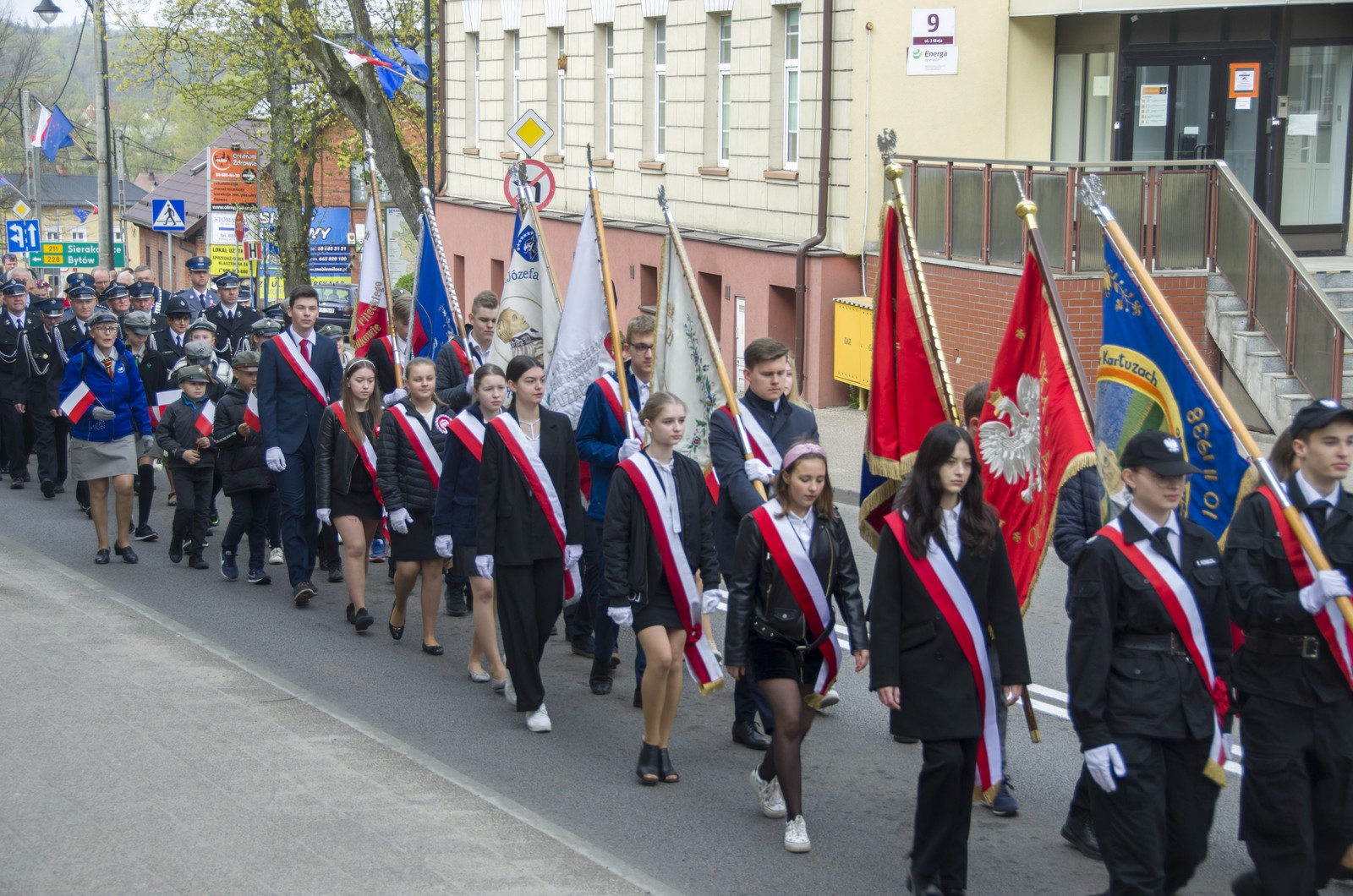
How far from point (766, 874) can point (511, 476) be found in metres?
2.79

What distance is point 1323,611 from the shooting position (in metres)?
5.41

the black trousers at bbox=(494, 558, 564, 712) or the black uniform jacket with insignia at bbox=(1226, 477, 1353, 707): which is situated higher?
the black uniform jacket with insignia at bbox=(1226, 477, 1353, 707)

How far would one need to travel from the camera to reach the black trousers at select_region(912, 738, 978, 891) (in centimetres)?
584

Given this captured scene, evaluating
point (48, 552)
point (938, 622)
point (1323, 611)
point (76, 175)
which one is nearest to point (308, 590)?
point (48, 552)

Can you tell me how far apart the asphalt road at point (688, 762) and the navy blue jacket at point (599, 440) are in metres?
1.09

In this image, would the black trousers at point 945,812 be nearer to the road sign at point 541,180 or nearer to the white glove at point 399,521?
the white glove at point 399,521

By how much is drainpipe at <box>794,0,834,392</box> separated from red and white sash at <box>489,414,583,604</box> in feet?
41.5

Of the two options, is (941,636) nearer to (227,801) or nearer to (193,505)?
(227,801)

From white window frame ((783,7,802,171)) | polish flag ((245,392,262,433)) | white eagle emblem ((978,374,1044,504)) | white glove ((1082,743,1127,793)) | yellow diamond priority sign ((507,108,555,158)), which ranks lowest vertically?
white glove ((1082,743,1127,793))

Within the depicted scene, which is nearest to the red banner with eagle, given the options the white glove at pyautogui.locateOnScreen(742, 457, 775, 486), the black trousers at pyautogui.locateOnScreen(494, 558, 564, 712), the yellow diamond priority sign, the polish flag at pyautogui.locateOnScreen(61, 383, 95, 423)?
the white glove at pyautogui.locateOnScreen(742, 457, 775, 486)

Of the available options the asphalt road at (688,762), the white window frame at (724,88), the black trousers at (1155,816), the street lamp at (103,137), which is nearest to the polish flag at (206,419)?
the asphalt road at (688,762)

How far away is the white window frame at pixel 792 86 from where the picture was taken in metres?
22.0

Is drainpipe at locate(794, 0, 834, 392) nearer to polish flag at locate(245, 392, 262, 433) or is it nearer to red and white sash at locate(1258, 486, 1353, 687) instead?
polish flag at locate(245, 392, 262, 433)

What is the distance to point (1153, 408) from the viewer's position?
20.8 feet
